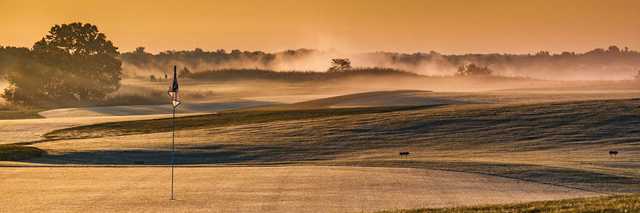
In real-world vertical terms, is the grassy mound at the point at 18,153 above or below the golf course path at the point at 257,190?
below

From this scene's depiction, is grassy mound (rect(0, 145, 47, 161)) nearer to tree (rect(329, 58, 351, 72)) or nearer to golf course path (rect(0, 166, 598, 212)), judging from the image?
golf course path (rect(0, 166, 598, 212))

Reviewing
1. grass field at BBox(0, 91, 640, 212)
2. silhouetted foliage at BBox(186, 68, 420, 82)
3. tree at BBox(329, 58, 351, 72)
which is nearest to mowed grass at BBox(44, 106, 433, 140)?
grass field at BBox(0, 91, 640, 212)

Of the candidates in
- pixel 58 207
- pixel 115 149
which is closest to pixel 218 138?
pixel 115 149

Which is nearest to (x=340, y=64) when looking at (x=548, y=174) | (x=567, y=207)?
(x=548, y=174)

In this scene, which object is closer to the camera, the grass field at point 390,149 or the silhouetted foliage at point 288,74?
the grass field at point 390,149

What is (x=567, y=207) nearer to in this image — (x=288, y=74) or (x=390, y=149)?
(x=390, y=149)

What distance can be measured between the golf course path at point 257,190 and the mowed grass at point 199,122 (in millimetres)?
29357

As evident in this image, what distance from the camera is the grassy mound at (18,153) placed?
171 feet

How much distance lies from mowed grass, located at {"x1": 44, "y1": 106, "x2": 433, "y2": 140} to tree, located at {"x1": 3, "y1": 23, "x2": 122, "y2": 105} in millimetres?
48352

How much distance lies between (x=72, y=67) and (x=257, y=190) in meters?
99.7

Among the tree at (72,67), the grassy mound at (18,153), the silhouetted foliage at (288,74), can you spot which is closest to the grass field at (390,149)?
the grassy mound at (18,153)

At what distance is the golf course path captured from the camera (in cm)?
2775

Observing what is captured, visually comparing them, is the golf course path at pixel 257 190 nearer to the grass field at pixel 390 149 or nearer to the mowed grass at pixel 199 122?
the grass field at pixel 390 149

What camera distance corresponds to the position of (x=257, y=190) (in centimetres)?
3148
